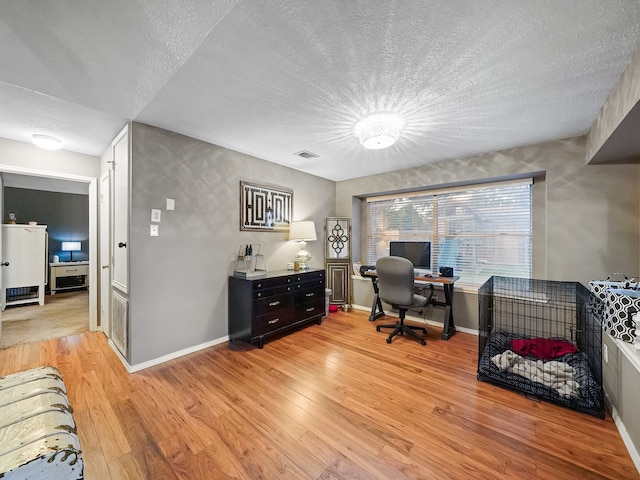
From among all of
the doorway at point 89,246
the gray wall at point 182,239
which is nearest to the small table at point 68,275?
the doorway at point 89,246

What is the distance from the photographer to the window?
131 inches

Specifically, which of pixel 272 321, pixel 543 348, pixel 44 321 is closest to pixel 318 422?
pixel 272 321

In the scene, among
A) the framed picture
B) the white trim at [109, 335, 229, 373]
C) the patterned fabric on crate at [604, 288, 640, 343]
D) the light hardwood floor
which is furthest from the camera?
the framed picture

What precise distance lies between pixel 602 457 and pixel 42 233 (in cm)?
745

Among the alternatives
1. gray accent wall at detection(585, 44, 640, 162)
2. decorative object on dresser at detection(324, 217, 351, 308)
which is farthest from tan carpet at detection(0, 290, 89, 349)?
gray accent wall at detection(585, 44, 640, 162)

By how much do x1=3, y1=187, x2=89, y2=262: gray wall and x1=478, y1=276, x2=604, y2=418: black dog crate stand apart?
868 cm

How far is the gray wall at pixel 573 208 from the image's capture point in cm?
250

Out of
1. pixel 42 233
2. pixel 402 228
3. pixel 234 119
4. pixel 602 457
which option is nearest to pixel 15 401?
pixel 234 119

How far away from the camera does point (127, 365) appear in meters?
2.46

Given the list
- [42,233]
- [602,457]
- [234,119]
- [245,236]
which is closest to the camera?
[602,457]

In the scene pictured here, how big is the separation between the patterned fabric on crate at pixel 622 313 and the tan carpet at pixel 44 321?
5541 mm

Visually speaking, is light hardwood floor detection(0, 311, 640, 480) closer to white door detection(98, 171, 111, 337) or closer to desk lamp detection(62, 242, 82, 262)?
white door detection(98, 171, 111, 337)

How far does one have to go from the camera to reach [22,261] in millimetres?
4477

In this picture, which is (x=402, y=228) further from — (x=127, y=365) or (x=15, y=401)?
(x=15, y=401)
